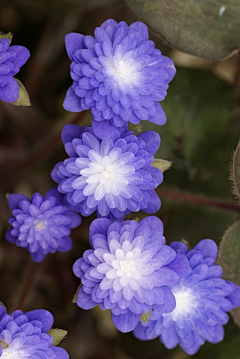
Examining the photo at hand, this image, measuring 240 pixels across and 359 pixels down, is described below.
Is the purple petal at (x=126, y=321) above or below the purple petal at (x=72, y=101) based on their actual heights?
below

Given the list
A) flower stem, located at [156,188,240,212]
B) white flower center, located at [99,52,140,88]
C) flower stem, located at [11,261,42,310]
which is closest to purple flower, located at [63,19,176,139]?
white flower center, located at [99,52,140,88]

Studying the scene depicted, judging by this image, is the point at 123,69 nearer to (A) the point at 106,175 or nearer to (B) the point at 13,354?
(A) the point at 106,175

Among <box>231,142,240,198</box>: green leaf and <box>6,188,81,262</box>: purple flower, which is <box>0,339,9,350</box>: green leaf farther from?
<box>231,142,240,198</box>: green leaf

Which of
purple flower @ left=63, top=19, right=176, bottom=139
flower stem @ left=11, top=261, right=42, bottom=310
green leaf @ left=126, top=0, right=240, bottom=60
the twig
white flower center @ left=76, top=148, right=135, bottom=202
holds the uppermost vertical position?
green leaf @ left=126, top=0, right=240, bottom=60

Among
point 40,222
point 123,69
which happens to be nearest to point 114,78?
point 123,69

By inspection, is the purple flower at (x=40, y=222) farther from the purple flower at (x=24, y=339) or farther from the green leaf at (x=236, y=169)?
the green leaf at (x=236, y=169)

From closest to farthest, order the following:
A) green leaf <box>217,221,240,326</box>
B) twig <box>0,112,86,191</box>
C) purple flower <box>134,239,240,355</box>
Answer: purple flower <box>134,239,240,355</box> < green leaf <box>217,221,240,326</box> < twig <box>0,112,86,191</box>

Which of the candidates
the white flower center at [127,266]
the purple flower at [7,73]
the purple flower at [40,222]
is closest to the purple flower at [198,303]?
the white flower center at [127,266]
